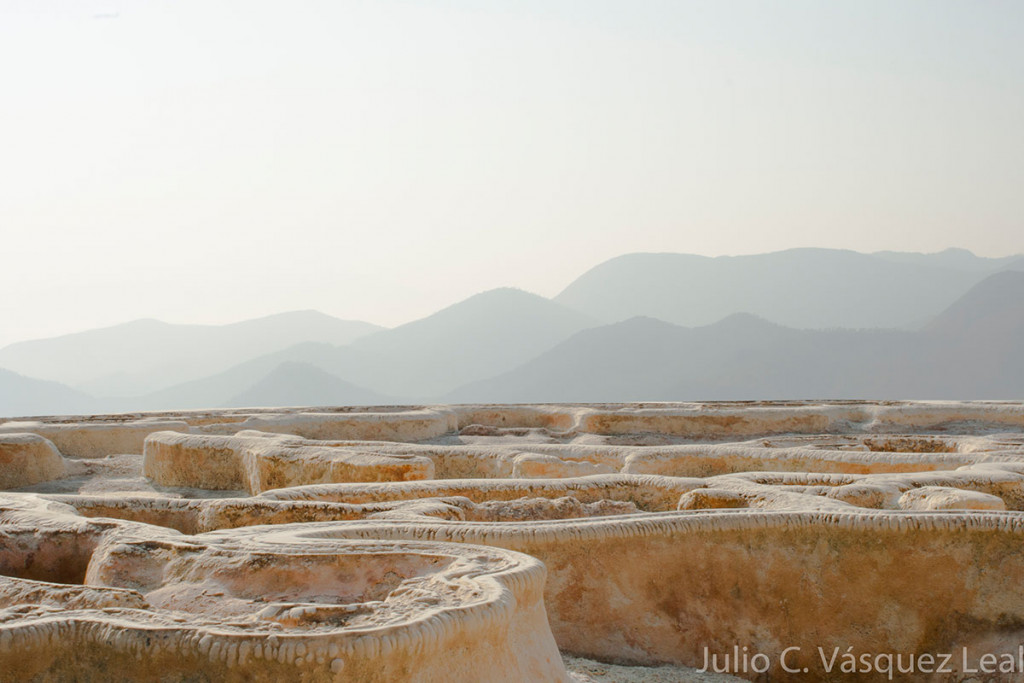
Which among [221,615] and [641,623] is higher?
[221,615]

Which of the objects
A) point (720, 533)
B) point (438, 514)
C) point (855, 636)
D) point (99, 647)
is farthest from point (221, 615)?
point (855, 636)

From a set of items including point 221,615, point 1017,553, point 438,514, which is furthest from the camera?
point 438,514

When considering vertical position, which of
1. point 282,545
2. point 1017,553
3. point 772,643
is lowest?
point 772,643

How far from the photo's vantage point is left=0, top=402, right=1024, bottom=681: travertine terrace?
340 centimetres

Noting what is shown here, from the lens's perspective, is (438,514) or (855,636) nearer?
(855,636)

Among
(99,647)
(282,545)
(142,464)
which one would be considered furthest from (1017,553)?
(142,464)

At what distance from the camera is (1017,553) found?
5449 mm

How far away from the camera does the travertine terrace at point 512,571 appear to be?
3.40 m

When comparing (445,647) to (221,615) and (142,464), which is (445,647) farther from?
(142,464)

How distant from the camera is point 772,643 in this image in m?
5.48

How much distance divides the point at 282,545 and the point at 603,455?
576 centimetres

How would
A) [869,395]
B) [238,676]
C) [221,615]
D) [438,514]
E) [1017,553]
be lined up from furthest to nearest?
[869,395] → [438,514] → [1017,553] → [221,615] → [238,676]

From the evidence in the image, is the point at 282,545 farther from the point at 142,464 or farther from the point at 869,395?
the point at 869,395

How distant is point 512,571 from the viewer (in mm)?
4105
